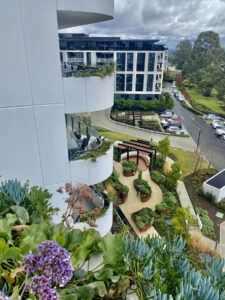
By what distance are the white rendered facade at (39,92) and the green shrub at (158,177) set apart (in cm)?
1224

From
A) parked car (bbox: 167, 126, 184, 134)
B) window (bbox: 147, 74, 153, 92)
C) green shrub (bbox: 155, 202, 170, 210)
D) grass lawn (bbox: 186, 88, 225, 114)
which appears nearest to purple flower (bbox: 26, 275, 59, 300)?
green shrub (bbox: 155, 202, 170, 210)

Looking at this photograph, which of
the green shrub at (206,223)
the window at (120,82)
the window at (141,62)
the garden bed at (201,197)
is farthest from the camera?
the window at (120,82)

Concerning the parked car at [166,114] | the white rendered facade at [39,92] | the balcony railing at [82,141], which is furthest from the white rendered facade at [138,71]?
the white rendered facade at [39,92]

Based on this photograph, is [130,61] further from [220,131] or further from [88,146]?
[88,146]

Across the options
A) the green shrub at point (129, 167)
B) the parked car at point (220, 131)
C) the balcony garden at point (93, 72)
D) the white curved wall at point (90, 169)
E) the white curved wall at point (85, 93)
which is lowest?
the parked car at point (220, 131)

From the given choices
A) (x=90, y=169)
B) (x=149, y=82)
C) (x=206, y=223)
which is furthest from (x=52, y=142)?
(x=149, y=82)

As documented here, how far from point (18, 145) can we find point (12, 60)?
209 centimetres

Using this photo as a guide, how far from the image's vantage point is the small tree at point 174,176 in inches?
667

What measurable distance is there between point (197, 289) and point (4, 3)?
588cm

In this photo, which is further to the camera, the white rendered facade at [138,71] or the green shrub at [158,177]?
the white rendered facade at [138,71]

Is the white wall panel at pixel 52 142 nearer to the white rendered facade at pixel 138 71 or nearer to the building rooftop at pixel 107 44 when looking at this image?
the white rendered facade at pixel 138 71

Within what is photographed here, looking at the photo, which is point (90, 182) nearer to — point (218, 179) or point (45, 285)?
point (45, 285)

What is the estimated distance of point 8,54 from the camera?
4902 millimetres

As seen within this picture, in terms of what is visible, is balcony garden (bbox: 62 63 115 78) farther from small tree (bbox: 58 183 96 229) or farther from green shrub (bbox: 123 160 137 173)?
green shrub (bbox: 123 160 137 173)
